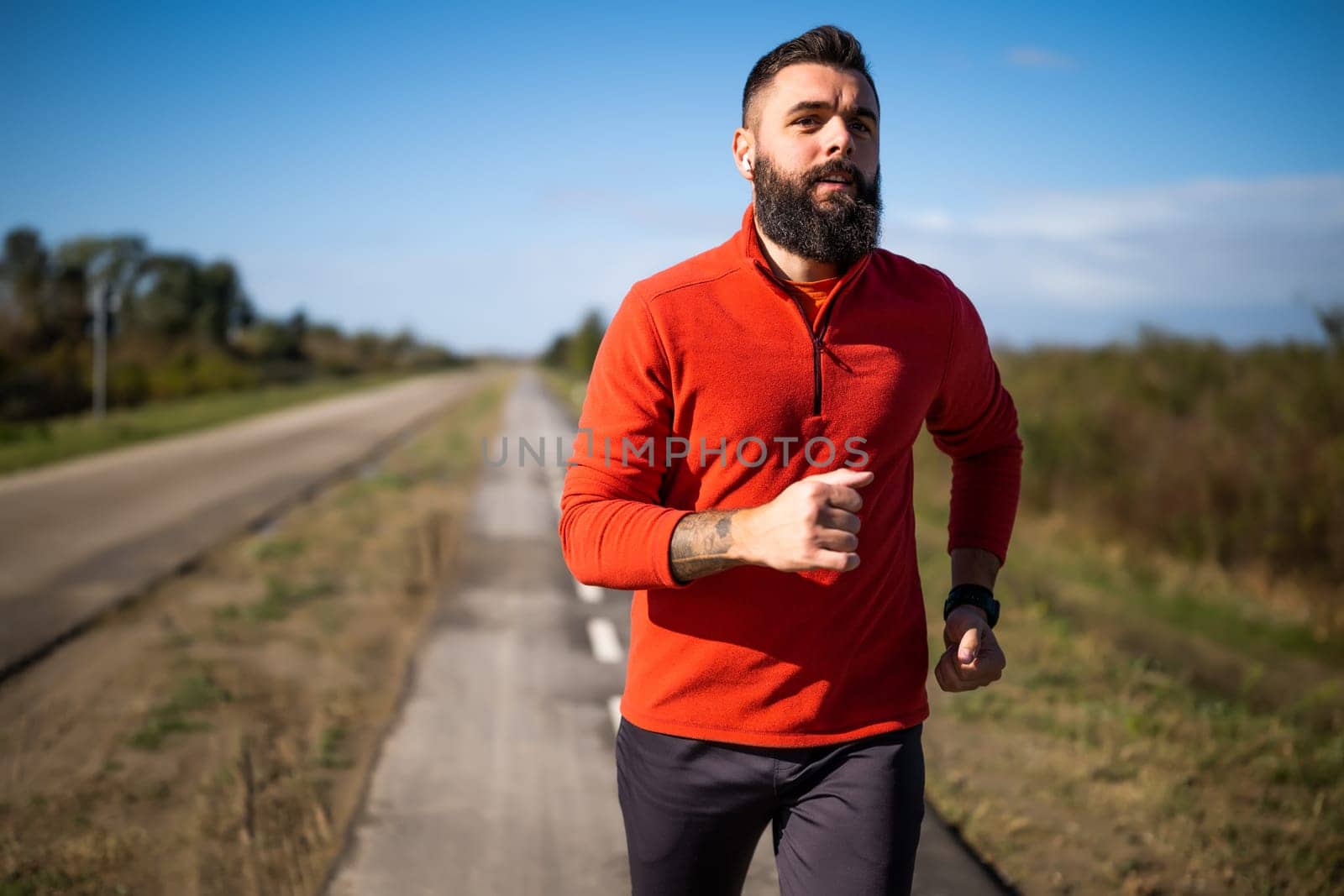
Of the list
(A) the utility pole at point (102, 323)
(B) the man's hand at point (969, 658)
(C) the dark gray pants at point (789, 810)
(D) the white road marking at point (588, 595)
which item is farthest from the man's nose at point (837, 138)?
(A) the utility pole at point (102, 323)

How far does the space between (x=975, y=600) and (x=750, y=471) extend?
2.37 ft

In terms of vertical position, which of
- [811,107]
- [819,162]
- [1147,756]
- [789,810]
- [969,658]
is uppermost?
[811,107]

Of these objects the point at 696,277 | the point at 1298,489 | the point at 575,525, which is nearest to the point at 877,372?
the point at 696,277

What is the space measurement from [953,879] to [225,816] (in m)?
2.80

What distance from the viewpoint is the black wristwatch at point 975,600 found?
7.23 ft

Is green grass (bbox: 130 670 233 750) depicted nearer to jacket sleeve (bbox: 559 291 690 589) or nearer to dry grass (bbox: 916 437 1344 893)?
dry grass (bbox: 916 437 1344 893)

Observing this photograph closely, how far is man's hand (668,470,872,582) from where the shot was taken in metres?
1.52

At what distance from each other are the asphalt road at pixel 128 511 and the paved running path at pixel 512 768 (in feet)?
8.52

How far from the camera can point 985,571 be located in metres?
2.27

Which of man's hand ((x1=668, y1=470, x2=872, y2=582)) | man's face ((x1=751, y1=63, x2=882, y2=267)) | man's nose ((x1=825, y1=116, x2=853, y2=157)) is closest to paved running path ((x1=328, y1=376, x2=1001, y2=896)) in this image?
man's hand ((x1=668, y1=470, x2=872, y2=582))

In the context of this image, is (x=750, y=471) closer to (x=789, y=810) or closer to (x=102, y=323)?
(x=789, y=810)

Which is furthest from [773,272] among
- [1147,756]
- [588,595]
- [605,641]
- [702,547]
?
[588,595]

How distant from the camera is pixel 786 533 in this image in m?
1.55

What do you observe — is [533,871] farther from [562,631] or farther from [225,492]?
[225,492]
